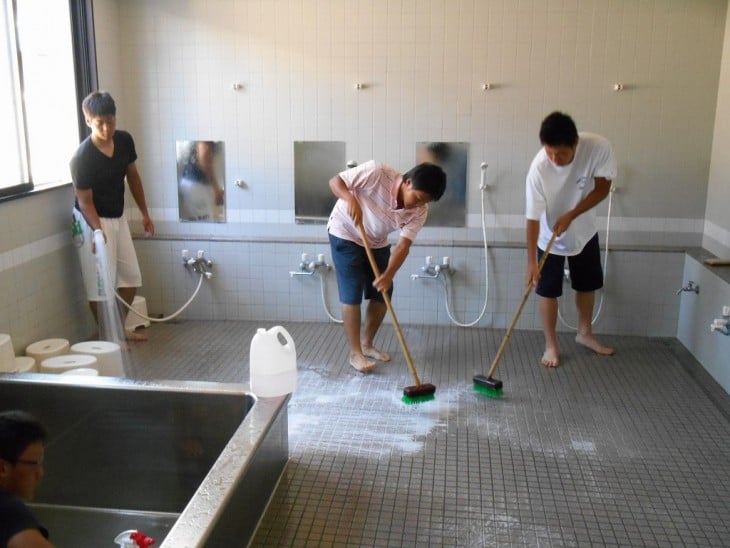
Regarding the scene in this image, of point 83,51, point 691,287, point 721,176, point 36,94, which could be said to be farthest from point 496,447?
point 83,51

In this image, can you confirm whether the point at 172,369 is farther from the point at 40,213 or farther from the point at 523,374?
the point at 523,374

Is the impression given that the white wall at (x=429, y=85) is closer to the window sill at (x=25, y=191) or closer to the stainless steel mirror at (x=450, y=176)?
the stainless steel mirror at (x=450, y=176)

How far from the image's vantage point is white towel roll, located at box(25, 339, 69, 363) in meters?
3.72

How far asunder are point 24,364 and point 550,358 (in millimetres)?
2863

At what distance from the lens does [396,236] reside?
4883 millimetres

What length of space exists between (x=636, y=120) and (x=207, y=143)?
2908 mm

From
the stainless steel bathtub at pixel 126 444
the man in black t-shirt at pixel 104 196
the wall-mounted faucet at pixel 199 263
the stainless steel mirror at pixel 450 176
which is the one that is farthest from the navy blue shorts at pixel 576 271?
the man in black t-shirt at pixel 104 196

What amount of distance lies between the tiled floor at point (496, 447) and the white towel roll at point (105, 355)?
175mm

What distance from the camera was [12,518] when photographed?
169 cm

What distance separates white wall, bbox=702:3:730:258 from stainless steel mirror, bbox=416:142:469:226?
1568 millimetres

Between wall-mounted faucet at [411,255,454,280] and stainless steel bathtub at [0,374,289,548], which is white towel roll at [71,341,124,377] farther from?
wall-mounted faucet at [411,255,454,280]

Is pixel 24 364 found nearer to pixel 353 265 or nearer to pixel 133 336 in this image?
pixel 133 336

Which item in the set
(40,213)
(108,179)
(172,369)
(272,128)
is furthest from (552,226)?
(40,213)

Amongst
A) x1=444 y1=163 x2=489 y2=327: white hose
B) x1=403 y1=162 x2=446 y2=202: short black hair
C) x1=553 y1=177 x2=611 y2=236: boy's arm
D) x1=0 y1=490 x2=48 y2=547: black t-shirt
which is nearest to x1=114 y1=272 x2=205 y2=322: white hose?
x1=444 y1=163 x2=489 y2=327: white hose
